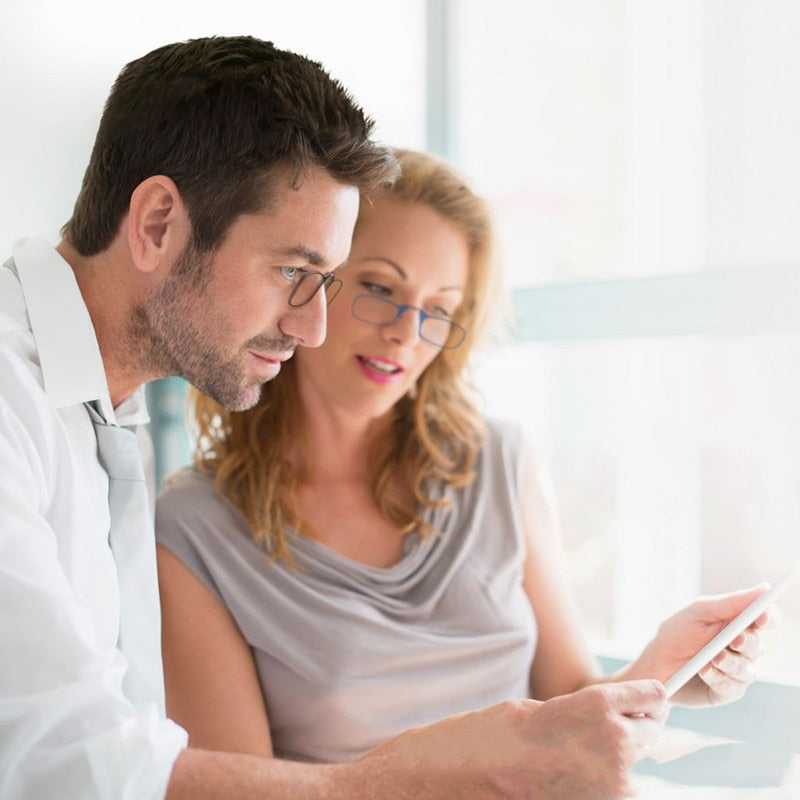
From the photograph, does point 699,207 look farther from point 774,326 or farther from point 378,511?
point 378,511

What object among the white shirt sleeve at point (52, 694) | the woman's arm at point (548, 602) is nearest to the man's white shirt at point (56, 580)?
the white shirt sleeve at point (52, 694)

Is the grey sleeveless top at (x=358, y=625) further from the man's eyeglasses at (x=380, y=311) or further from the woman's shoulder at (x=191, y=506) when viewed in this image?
the man's eyeglasses at (x=380, y=311)

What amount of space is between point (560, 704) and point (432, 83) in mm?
1534

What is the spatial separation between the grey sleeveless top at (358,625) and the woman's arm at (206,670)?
0.02m

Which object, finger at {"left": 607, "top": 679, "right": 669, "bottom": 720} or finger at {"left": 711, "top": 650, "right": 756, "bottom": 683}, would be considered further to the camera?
finger at {"left": 711, "top": 650, "right": 756, "bottom": 683}

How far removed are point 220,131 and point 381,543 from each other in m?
0.70

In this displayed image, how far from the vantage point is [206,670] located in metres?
1.35

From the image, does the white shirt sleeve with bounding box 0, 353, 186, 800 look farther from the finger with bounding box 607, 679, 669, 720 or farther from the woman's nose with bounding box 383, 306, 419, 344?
the woman's nose with bounding box 383, 306, 419, 344

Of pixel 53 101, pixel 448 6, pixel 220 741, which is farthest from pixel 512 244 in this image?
pixel 220 741

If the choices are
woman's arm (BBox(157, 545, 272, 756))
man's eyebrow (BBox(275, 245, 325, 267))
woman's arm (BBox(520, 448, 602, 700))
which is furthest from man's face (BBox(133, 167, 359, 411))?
woman's arm (BBox(520, 448, 602, 700))

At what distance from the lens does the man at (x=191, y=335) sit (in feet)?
2.92

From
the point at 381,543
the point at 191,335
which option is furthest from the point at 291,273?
the point at 381,543

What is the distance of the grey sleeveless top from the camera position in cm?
136

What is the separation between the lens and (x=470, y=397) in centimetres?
171
